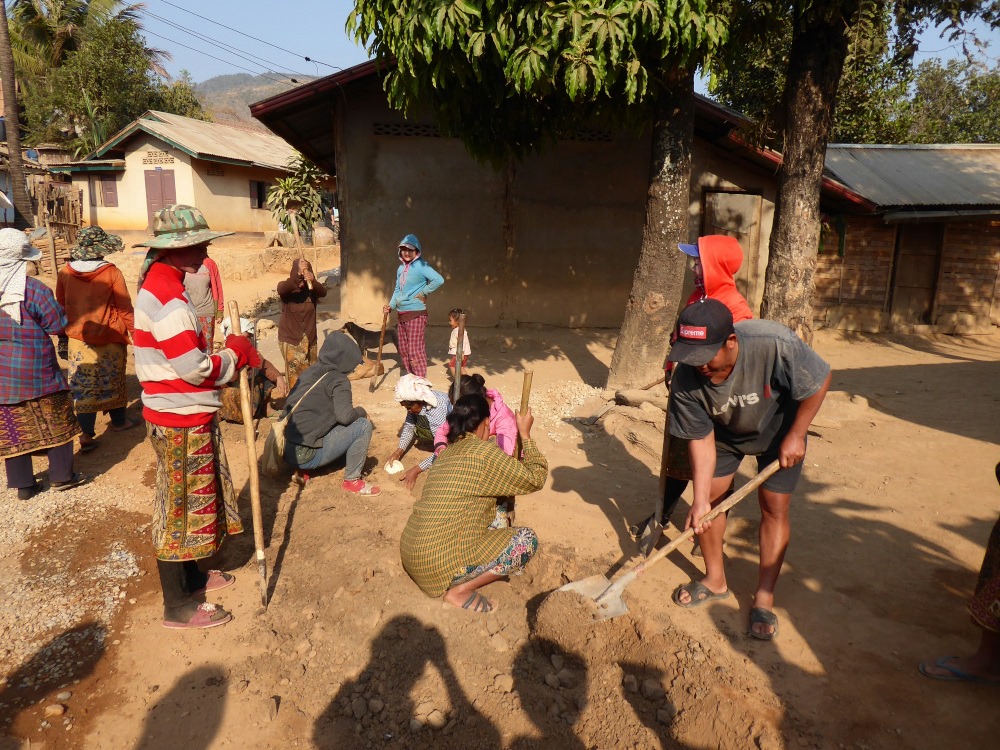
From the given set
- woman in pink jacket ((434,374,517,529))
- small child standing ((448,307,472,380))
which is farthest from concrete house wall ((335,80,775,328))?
woman in pink jacket ((434,374,517,529))

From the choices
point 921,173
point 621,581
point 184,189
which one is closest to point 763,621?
point 621,581

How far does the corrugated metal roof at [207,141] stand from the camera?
776 inches

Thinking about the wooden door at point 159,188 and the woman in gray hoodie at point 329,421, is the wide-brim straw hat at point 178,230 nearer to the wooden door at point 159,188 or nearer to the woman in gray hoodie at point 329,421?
the woman in gray hoodie at point 329,421

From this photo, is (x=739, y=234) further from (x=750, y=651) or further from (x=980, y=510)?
(x=750, y=651)

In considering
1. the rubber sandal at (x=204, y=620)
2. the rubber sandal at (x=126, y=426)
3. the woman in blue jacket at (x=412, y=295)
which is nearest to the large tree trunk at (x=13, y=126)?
the rubber sandal at (x=126, y=426)

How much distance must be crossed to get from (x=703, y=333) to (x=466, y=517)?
1430 mm

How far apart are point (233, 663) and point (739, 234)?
353 inches

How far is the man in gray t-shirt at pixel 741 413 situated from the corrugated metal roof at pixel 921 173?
29.3 ft

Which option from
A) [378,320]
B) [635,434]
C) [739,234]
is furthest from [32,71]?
[635,434]

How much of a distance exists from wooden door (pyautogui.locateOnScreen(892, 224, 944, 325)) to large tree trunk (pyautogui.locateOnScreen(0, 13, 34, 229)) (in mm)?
17457

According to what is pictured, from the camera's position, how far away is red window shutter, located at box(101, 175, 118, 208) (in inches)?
845

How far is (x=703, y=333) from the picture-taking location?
262cm

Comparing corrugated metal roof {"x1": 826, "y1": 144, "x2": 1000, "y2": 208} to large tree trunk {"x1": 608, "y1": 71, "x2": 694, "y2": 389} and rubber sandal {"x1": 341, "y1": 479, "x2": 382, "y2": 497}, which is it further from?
rubber sandal {"x1": 341, "y1": 479, "x2": 382, "y2": 497}

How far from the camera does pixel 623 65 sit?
17.6ft
